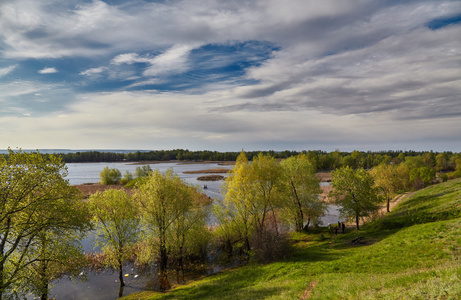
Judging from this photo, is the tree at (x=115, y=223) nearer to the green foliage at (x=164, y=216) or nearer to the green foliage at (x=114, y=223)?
the green foliage at (x=114, y=223)

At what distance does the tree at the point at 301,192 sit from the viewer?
42.4 meters

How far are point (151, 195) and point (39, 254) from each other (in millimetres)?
12715

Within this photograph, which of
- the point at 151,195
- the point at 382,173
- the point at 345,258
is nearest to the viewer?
the point at 345,258

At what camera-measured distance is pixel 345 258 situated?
75.6ft

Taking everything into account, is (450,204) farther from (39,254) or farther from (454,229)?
(39,254)

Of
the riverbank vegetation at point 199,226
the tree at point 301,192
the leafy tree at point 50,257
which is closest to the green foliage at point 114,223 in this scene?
the riverbank vegetation at point 199,226

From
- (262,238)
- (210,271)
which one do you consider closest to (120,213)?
(210,271)

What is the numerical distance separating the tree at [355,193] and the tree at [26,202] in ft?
119

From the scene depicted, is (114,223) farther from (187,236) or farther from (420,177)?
(420,177)

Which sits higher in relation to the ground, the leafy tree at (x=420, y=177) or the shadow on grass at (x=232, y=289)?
the leafy tree at (x=420, y=177)

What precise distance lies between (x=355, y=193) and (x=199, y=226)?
84.0 ft

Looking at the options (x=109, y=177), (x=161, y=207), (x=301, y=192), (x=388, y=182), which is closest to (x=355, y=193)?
(x=301, y=192)

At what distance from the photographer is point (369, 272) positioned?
18.4m

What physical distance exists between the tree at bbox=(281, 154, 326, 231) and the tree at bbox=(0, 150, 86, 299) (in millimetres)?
33286
